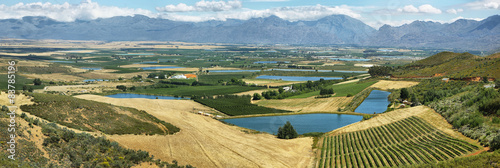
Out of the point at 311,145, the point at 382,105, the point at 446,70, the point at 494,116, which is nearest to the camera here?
the point at 494,116

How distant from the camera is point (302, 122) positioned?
6838 cm

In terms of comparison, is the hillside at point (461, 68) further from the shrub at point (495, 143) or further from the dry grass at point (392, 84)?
the shrub at point (495, 143)

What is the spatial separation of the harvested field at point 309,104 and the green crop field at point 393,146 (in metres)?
25.9

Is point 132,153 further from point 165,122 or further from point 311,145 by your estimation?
point 311,145

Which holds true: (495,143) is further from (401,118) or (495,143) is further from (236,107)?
(236,107)

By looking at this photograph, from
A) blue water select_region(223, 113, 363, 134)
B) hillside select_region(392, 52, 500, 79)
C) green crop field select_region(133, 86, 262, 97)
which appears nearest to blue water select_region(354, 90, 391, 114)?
blue water select_region(223, 113, 363, 134)

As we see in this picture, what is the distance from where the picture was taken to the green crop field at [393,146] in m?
38.5

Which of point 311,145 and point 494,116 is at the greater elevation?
point 494,116

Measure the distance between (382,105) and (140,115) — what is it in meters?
50.6

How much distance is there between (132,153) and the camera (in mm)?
35531

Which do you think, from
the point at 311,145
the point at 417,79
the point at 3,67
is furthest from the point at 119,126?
the point at 3,67

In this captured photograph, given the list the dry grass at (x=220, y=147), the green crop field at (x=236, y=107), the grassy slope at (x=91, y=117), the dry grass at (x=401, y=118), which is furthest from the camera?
the green crop field at (x=236, y=107)

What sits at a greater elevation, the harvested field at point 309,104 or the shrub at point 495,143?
the shrub at point 495,143

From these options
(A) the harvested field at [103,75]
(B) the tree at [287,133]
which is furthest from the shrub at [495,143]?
(A) the harvested field at [103,75]
